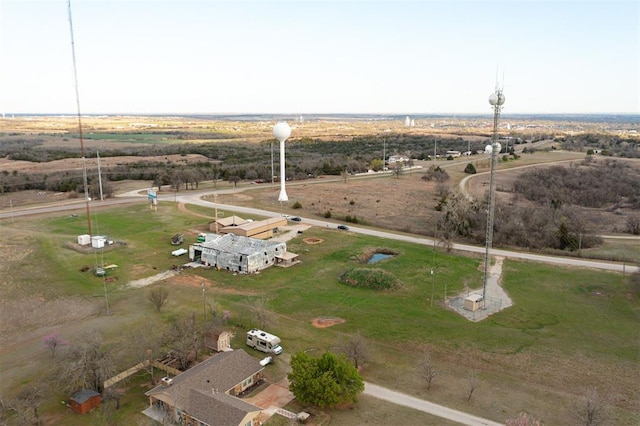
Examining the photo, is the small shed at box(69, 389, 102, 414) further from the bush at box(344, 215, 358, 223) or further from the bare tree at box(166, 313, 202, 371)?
the bush at box(344, 215, 358, 223)

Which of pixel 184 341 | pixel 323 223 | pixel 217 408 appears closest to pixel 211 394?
pixel 217 408

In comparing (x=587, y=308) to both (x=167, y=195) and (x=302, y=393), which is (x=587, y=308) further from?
A: (x=167, y=195)

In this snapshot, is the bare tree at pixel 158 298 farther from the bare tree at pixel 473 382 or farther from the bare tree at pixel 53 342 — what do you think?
the bare tree at pixel 473 382

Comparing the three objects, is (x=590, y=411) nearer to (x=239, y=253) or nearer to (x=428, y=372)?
(x=428, y=372)

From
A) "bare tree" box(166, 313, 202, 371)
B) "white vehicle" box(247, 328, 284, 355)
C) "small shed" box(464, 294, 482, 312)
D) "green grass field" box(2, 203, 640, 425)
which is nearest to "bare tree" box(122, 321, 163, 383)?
"bare tree" box(166, 313, 202, 371)

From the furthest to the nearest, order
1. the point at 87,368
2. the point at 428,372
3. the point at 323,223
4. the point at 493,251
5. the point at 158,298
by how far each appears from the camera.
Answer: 1. the point at 323,223
2. the point at 493,251
3. the point at 158,298
4. the point at 428,372
5. the point at 87,368

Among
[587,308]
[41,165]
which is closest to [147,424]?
[587,308]

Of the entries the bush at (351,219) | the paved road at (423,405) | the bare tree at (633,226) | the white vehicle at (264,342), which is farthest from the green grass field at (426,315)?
the bare tree at (633,226)

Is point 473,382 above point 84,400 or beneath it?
above
